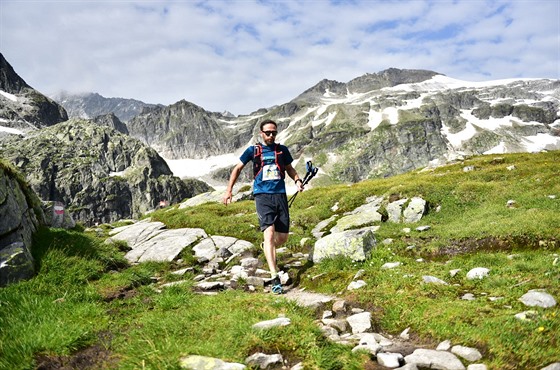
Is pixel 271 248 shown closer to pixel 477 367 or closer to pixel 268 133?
pixel 268 133

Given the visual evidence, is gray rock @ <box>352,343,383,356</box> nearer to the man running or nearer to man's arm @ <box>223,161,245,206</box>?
the man running

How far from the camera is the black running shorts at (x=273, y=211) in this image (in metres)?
10.6

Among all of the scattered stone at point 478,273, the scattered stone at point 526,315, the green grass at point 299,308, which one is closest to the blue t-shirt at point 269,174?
the green grass at point 299,308

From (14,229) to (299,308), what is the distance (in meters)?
8.59

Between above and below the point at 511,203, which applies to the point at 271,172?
above

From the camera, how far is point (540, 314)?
6.05 m

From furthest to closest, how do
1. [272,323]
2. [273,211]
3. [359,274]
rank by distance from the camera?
[273,211] → [359,274] → [272,323]

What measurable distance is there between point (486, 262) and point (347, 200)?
13.8 m

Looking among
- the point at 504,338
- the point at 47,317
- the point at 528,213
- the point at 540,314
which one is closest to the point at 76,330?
the point at 47,317

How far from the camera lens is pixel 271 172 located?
11.0 metres

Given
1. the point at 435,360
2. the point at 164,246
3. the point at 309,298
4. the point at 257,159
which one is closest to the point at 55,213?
the point at 164,246

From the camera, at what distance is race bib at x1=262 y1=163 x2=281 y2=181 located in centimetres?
1089

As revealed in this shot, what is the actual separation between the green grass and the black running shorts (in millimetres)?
1862

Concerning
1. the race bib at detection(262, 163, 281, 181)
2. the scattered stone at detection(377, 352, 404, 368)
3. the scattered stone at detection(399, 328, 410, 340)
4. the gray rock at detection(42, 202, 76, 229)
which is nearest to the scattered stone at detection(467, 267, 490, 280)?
the scattered stone at detection(399, 328, 410, 340)
